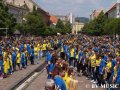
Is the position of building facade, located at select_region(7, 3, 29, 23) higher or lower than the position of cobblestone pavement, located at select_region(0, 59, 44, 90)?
higher

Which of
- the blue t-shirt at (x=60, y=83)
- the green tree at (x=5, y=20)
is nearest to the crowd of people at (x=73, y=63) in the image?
the blue t-shirt at (x=60, y=83)

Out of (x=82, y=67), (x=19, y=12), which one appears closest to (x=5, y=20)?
(x=82, y=67)

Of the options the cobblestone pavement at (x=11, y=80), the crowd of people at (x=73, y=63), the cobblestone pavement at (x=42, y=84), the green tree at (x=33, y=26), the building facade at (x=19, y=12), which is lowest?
the cobblestone pavement at (x=42, y=84)

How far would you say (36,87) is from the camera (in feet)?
66.2

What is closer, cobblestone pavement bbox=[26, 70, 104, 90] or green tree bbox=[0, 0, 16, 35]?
cobblestone pavement bbox=[26, 70, 104, 90]

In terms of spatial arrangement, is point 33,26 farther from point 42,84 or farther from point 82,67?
point 42,84

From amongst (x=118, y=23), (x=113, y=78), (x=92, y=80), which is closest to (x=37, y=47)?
(x=92, y=80)

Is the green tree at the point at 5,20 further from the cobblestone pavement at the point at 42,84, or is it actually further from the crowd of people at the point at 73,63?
the cobblestone pavement at the point at 42,84

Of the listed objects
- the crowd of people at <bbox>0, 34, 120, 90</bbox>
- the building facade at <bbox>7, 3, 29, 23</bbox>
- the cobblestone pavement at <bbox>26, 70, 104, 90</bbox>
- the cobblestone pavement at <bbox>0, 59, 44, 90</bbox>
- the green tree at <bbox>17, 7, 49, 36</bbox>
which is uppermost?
the building facade at <bbox>7, 3, 29, 23</bbox>

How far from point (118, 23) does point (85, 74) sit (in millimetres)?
56161

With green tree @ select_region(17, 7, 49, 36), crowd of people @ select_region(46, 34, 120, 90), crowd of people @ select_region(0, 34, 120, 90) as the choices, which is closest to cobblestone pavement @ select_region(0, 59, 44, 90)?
crowd of people @ select_region(0, 34, 120, 90)

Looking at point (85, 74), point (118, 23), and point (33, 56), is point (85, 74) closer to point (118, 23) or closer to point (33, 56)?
point (33, 56)

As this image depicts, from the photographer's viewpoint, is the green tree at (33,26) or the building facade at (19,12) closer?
the green tree at (33,26)

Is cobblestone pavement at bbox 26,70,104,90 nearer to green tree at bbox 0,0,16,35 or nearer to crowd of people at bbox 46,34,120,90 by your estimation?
crowd of people at bbox 46,34,120,90
